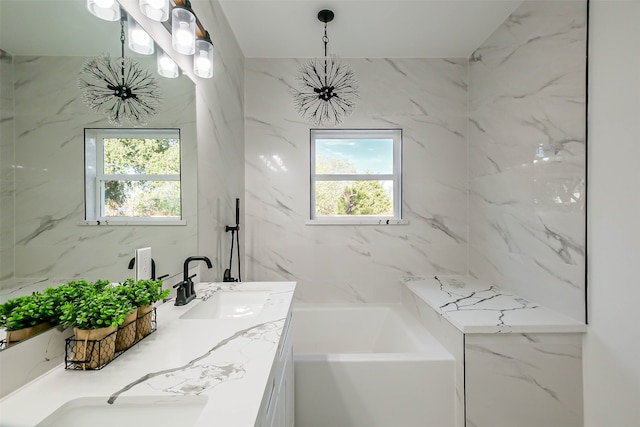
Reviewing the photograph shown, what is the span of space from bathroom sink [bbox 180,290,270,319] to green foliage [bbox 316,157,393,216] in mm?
1324

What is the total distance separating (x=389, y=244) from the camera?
2.55m

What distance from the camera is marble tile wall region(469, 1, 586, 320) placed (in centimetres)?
156

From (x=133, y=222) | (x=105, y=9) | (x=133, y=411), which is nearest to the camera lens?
(x=133, y=411)

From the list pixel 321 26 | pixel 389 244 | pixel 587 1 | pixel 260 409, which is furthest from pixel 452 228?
pixel 260 409

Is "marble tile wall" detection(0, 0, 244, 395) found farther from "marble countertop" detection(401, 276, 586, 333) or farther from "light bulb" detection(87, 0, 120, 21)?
"marble countertop" detection(401, 276, 586, 333)

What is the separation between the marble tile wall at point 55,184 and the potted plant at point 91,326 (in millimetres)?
134

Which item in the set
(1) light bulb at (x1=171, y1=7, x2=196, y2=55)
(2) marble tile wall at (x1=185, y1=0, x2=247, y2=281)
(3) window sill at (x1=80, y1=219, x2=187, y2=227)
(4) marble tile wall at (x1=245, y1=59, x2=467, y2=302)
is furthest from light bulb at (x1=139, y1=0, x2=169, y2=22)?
(4) marble tile wall at (x1=245, y1=59, x2=467, y2=302)

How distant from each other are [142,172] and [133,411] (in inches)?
31.8

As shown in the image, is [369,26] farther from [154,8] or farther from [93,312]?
[93,312]

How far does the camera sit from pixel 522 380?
1.53m

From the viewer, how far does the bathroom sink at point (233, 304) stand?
4.29 feet

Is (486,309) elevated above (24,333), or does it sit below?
below

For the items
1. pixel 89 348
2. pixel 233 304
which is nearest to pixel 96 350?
pixel 89 348

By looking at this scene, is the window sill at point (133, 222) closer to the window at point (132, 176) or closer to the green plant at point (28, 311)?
the window at point (132, 176)
